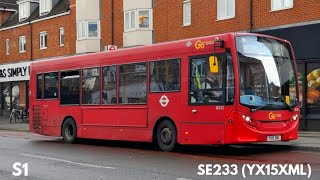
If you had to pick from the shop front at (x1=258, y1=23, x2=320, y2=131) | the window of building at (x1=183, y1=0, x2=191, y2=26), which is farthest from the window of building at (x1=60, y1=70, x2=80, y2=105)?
the window of building at (x1=183, y1=0, x2=191, y2=26)

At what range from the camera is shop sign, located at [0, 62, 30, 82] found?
40062 millimetres

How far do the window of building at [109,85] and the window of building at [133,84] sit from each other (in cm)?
Result: 32

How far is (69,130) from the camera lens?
730 inches

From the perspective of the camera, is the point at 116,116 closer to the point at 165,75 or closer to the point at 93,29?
the point at 165,75

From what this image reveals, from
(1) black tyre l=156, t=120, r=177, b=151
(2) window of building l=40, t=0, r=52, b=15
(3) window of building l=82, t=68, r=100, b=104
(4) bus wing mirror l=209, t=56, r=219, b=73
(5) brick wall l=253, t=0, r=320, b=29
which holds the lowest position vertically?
(1) black tyre l=156, t=120, r=177, b=151

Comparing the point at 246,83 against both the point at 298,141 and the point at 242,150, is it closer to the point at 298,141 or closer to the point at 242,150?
the point at 242,150

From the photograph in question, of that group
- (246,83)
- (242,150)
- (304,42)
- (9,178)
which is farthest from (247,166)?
(304,42)

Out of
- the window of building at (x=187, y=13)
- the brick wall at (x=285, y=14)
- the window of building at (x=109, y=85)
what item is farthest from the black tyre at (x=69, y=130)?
the window of building at (x=187, y=13)

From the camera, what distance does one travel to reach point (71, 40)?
116 ft

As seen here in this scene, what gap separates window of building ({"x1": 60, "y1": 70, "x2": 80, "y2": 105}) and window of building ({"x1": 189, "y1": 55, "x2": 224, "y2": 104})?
18.5 ft

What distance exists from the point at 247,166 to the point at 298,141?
16.9ft

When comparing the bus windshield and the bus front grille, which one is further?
the bus front grille

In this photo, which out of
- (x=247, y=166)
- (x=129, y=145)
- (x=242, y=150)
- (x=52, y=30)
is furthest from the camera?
(x=52, y=30)

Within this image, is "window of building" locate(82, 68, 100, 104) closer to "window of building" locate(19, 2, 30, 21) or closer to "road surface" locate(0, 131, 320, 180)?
"road surface" locate(0, 131, 320, 180)
